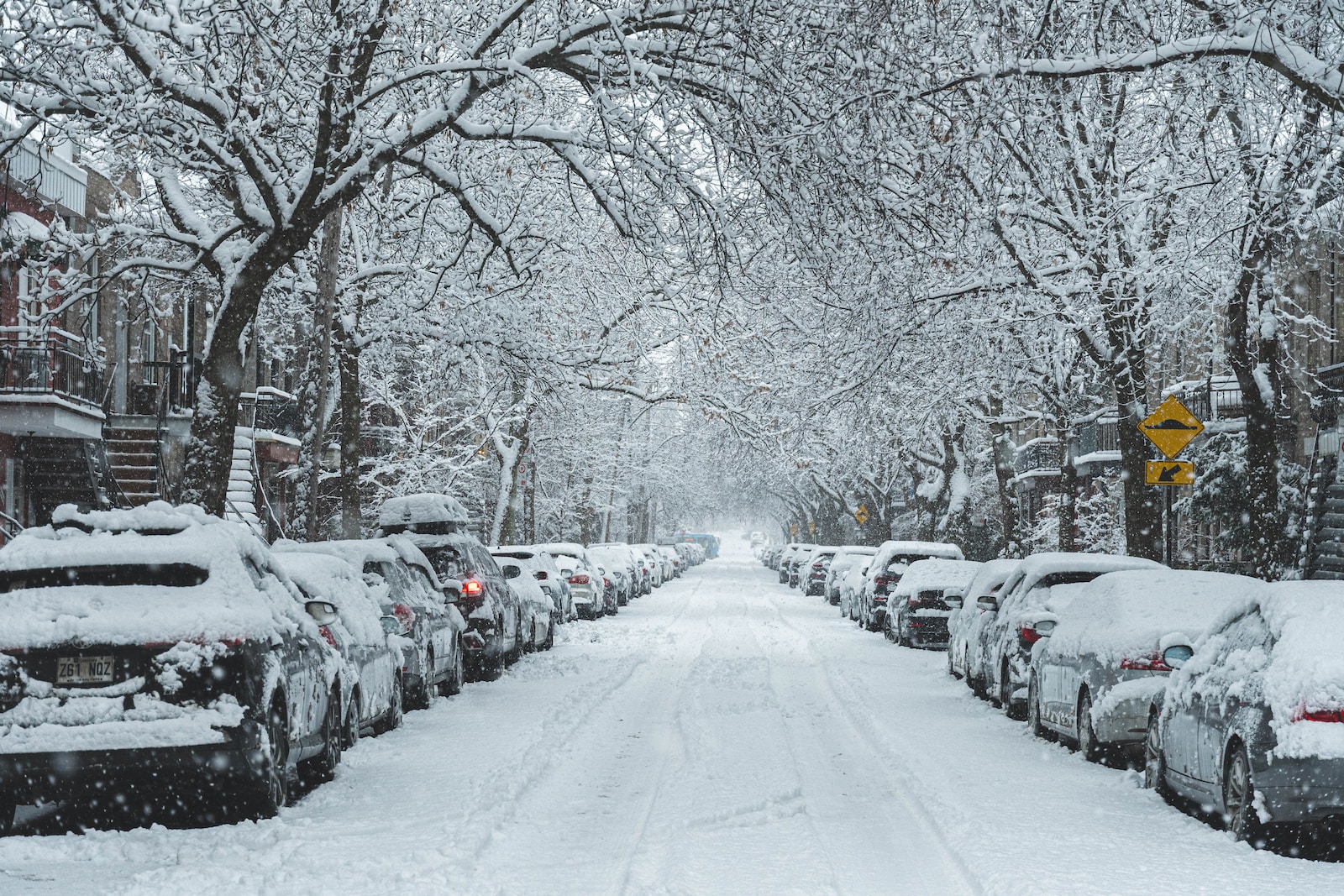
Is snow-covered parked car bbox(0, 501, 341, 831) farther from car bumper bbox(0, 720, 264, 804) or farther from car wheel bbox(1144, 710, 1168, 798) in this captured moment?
car wheel bbox(1144, 710, 1168, 798)

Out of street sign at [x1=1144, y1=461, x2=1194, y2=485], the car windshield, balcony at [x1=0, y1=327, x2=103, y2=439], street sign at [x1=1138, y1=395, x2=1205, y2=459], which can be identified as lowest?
the car windshield

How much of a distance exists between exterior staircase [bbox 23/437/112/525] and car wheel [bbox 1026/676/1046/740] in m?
19.1

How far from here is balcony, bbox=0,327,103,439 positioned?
23.8 meters

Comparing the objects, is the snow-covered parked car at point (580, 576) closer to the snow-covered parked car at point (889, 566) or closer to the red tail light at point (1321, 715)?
the snow-covered parked car at point (889, 566)

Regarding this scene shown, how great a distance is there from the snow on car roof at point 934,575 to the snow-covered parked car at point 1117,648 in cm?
1167

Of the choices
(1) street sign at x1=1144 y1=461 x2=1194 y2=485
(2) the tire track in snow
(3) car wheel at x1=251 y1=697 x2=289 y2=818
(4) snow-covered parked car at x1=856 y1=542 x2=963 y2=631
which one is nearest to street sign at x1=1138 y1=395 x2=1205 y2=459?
(1) street sign at x1=1144 y1=461 x2=1194 y2=485

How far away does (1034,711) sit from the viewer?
1349 centimetres

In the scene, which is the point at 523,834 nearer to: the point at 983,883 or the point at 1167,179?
the point at 983,883

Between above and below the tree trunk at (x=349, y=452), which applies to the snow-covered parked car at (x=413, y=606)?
below

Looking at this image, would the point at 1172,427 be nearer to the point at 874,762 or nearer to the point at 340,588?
the point at 874,762

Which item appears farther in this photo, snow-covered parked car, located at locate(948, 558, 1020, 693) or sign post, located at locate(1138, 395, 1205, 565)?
sign post, located at locate(1138, 395, 1205, 565)

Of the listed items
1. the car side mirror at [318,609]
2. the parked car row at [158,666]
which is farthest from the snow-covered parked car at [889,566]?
the parked car row at [158,666]

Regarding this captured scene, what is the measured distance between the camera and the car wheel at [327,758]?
1041cm

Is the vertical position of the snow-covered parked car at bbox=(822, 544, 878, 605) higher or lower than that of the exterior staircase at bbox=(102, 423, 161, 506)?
lower
